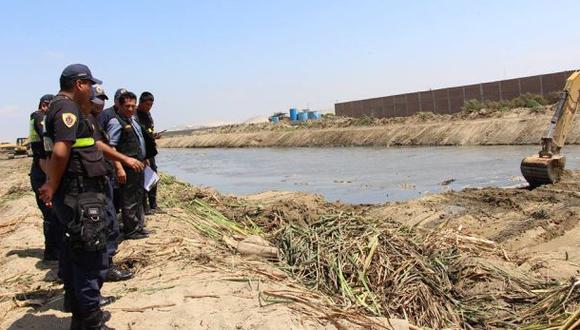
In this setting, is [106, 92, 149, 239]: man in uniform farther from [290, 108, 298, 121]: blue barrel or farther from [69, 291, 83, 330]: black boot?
[290, 108, 298, 121]: blue barrel

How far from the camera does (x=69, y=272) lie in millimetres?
3906

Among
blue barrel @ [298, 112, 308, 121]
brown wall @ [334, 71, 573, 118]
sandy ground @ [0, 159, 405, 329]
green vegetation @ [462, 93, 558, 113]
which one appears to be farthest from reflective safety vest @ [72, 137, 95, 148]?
blue barrel @ [298, 112, 308, 121]

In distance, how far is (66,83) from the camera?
3689mm

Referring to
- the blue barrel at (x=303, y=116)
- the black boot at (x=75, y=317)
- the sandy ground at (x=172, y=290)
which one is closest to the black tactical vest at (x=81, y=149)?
the black boot at (x=75, y=317)

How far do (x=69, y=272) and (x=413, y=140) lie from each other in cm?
2838

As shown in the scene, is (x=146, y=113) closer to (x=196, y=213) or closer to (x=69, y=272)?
(x=196, y=213)

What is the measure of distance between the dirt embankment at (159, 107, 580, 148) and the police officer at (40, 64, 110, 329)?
74.5 ft

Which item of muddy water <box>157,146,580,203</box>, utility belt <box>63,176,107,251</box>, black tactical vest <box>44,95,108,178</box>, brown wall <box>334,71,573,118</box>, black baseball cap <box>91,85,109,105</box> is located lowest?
muddy water <box>157,146,580,203</box>

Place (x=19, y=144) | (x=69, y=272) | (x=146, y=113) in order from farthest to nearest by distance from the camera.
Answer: (x=19, y=144) → (x=146, y=113) → (x=69, y=272)

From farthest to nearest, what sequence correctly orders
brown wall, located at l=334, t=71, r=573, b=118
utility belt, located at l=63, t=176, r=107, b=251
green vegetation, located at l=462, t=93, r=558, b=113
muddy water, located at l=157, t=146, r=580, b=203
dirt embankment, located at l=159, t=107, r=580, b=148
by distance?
brown wall, located at l=334, t=71, r=573, b=118 → green vegetation, located at l=462, t=93, r=558, b=113 → dirt embankment, located at l=159, t=107, r=580, b=148 → muddy water, located at l=157, t=146, r=580, b=203 → utility belt, located at l=63, t=176, r=107, b=251

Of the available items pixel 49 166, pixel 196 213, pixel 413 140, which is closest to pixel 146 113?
pixel 196 213

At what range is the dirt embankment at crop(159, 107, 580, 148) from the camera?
2562 cm

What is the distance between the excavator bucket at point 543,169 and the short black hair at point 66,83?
10.0m

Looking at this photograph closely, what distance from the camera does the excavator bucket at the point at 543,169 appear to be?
11227mm
